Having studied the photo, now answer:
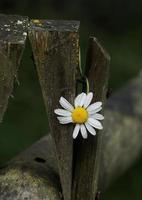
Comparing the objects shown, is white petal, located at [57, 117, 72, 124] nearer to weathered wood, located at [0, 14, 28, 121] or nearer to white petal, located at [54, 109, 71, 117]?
white petal, located at [54, 109, 71, 117]

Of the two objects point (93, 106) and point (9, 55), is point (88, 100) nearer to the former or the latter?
point (93, 106)

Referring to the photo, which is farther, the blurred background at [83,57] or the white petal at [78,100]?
the blurred background at [83,57]

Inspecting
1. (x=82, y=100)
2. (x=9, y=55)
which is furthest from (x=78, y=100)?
(x=9, y=55)

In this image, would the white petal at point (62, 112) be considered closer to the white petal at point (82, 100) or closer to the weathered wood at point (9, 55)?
the white petal at point (82, 100)

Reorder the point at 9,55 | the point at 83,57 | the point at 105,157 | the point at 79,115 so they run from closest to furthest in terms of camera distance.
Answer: the point at 9,55 < the point at 79,115 < the point at 105,157 < the point at 83,57

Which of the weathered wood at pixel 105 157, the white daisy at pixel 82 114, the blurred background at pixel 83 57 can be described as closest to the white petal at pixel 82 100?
the white daisy at pixel 82 114
